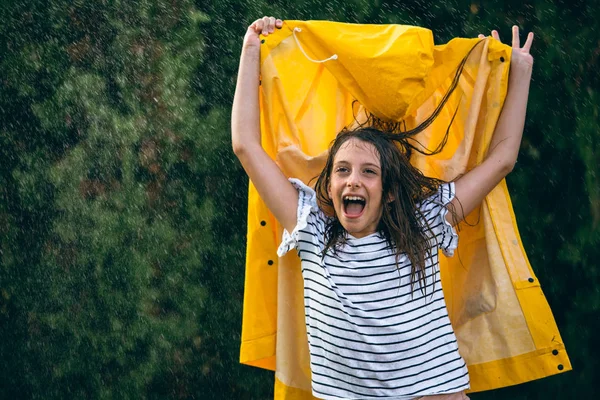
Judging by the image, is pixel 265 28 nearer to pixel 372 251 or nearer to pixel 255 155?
pixel 255 155

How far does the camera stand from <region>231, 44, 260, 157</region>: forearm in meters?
2.81

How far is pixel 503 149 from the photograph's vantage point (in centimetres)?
290

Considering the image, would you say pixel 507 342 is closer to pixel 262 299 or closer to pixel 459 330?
pixel 459 330

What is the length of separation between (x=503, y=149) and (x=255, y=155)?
2.97ft

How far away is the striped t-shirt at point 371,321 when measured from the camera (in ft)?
8.67

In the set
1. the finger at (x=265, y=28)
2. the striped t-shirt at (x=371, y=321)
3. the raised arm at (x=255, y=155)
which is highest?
the finger at (x=265, y=28)

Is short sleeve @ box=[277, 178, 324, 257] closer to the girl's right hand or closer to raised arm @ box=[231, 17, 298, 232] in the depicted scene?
raised arm @ box=[231, 17, 298, 232]

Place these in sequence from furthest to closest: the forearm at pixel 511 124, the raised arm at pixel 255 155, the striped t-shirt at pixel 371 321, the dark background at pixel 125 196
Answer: the dark background at pixel 125 196 < the forearm at pixel 511 124 < the raised arm at pixel 255 155 < the striped t-shirt at pixel 371 321

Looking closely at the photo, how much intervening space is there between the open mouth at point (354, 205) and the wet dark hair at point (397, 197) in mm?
107

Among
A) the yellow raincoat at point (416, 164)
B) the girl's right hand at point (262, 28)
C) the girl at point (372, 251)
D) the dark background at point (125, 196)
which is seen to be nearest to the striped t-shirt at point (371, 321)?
the girl at point (372, 251)

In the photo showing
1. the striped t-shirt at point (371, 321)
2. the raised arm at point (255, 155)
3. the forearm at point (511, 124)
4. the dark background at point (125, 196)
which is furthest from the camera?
the dark background at point (125, 196)

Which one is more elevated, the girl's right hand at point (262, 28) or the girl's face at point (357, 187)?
the girl's right hand at point (262, 28)

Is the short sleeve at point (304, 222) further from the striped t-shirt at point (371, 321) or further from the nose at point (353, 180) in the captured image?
the nose at point (353, 180)

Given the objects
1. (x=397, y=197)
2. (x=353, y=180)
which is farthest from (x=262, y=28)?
(x=397, y=197)
